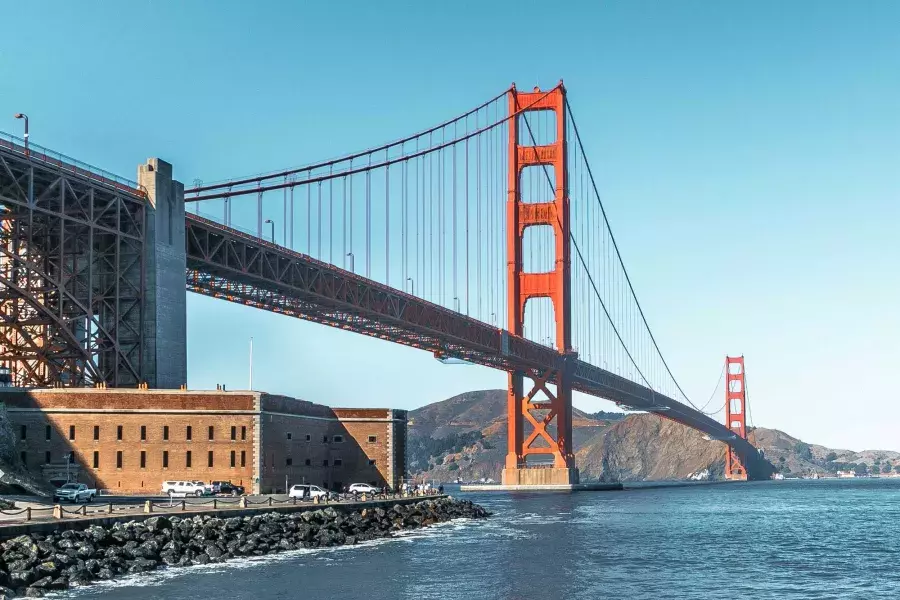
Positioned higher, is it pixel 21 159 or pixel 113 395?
pixel 21 159

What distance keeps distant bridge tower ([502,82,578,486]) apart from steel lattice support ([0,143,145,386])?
168 ft

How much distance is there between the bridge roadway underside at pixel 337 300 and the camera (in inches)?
3120

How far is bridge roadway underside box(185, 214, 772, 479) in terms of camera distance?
79250 mm

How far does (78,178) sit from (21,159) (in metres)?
4.29

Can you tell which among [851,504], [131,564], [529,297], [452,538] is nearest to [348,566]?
[131,564]

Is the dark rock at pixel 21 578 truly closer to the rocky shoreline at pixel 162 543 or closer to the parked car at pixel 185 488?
the rocky shoreline at pixel 162 543

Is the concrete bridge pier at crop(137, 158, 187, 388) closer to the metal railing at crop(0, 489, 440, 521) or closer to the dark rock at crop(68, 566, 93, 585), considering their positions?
the metal railing at crop(0, 489, 440, 521)

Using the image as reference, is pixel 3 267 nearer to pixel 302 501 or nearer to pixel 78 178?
pixel 78 178

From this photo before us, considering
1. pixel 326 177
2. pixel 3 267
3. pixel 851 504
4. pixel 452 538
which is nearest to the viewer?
pixel 452 538

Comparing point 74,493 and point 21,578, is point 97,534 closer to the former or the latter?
point 21,578

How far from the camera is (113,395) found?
62.6 m

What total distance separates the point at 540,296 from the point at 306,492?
192ft

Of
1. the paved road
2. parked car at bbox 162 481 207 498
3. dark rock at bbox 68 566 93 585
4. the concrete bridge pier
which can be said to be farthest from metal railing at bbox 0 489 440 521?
the concrete bridge pier

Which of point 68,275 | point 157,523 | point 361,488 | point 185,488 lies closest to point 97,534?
point 157,523
